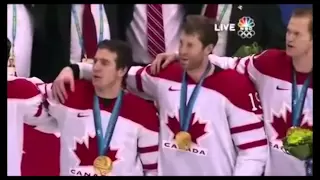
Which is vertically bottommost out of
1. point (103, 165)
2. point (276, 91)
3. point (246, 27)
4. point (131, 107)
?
point (103, 165)

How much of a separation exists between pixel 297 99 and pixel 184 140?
1.41ft

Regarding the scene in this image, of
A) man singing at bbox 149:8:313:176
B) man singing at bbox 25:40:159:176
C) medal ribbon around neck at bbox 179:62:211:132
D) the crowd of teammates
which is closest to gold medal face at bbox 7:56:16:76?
the crowd of teammates

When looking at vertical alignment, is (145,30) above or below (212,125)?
above

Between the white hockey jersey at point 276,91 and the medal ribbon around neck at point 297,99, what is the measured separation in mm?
11

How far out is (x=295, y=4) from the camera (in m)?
2.71

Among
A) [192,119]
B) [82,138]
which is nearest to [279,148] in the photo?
[192,119]

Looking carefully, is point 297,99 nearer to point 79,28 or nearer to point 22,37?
A: point 79,28

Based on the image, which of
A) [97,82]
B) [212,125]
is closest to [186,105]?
[212,125]

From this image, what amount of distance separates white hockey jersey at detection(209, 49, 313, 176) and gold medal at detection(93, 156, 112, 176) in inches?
20.6

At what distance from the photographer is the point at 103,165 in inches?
108

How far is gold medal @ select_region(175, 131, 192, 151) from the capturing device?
2.72 metres

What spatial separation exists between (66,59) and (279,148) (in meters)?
0.83

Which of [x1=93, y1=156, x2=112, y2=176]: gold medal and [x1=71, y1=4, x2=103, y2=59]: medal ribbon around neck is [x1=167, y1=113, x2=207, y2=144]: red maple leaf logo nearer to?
[x1=93, y1=156, x2=112, y2=176]: gold medal

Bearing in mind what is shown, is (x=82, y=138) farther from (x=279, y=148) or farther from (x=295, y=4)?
(x=295, y=4)
